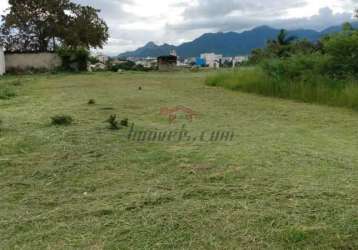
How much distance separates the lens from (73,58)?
20406 millimetres

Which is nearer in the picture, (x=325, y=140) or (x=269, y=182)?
(x=269, y=182)

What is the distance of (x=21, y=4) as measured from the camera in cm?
2245

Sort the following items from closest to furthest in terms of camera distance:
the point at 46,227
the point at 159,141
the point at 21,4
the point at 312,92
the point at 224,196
A: the point at 46,227
the point at 224,196
the point at 159,141
the point at 312,92
the point at 21,4

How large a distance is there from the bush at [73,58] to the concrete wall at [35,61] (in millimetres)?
355

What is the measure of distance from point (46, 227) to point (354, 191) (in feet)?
5.93

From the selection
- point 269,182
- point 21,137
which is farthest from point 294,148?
point 21,137

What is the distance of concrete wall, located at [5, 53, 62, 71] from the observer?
2031cm

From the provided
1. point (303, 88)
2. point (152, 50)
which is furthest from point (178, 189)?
point (152, 50)

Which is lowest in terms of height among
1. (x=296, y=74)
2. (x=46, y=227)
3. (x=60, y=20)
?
(x=46, y=227)

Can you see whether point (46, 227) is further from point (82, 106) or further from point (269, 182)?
point (82, 106)

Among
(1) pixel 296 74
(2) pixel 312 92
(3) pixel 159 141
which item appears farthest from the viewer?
(1) pixel 296 74

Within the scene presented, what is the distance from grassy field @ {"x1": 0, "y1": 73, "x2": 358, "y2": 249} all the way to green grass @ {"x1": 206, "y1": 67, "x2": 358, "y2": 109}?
96.6 inches

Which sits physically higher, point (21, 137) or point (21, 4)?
point (21, 4)

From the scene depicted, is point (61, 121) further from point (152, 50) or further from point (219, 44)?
point (219, 44)
